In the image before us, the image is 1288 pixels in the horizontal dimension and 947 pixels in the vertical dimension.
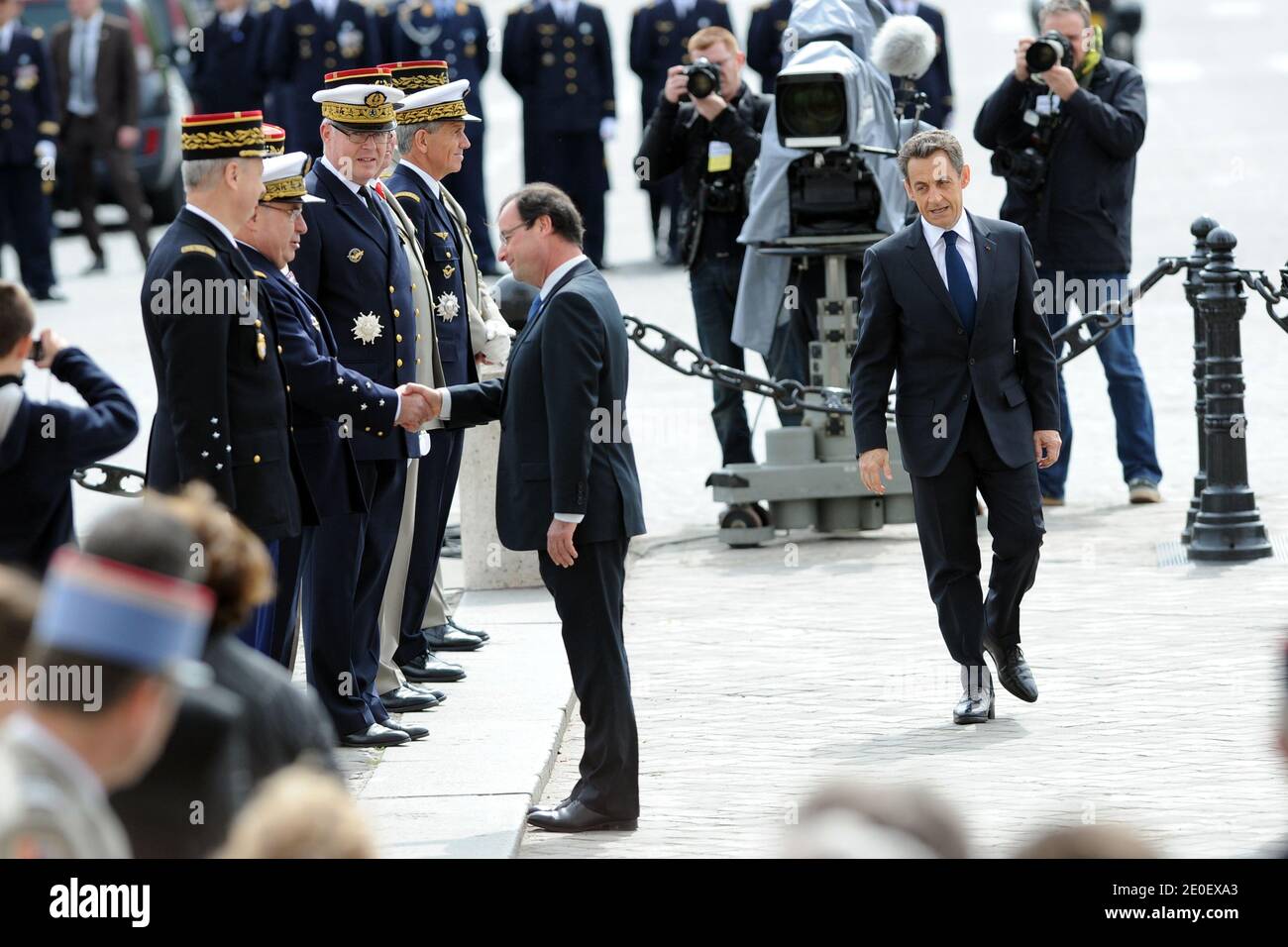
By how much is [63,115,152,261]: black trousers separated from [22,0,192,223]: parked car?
82 cm

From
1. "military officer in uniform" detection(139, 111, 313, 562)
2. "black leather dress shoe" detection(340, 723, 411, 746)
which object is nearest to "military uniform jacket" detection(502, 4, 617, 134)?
"black leather dress shoe" detection(340, 723, 411, 746)

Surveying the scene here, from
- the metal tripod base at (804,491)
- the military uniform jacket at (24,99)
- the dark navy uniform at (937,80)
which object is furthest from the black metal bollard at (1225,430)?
the military uniform jacket at (24,99)

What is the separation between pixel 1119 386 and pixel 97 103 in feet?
37.8

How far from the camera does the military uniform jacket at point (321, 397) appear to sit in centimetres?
699

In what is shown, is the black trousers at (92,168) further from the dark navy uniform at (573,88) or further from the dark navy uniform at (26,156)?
the dark navy uniform at (573,88)

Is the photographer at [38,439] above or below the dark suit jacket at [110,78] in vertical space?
below

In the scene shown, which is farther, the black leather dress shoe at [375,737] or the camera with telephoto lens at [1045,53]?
the camera with telephoto lens at [1045,53]

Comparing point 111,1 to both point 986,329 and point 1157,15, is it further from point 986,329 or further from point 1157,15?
point 1157,15

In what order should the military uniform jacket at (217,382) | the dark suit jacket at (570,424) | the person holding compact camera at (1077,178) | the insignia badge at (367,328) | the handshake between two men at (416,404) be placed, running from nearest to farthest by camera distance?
the military uniform jacket at (217,382)
the dark suit jacket at (570,424)
the handshake between two men at (416,404)
the insignia badge at (367,328)
the person holding compact camera at (1077,178)

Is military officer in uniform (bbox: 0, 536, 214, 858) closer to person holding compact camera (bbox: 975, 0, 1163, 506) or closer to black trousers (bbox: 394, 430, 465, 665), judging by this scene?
black trousers (bbox: 394, 430, 465, 665)

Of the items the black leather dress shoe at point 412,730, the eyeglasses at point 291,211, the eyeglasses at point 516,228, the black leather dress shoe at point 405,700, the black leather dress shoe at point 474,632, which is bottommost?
the black leather dress shoe at point 474,632

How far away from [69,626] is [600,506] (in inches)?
141

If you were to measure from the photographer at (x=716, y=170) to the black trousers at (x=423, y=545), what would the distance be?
3221 millimetres

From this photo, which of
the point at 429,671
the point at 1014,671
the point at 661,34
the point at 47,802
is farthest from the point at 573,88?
the point at 47,802
